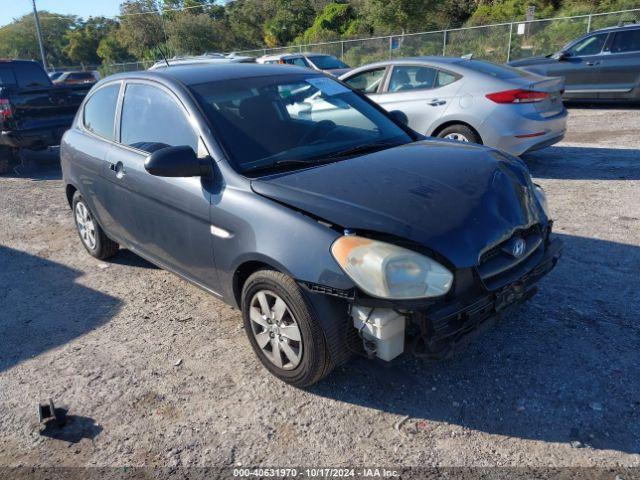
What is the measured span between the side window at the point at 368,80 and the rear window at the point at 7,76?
22.6 ft

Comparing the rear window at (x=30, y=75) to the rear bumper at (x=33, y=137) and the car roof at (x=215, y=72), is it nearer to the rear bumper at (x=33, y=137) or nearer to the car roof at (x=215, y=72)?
the rear bumper at (x=33, y=137)

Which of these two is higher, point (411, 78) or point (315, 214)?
point (411, 78)

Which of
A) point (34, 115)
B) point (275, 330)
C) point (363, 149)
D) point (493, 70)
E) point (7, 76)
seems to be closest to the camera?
point (275, 330)

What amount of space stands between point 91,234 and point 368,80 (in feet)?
16.4

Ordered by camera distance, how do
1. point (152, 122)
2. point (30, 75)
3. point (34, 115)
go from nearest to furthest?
point (152, 122), point (34, 115), point (30, 75)

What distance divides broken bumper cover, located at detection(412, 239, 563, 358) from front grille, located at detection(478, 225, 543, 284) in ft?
0.26

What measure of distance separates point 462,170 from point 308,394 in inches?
64.6

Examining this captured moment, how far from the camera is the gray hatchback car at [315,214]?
2.61m

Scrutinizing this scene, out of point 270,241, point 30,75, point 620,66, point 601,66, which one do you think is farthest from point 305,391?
point 601,66

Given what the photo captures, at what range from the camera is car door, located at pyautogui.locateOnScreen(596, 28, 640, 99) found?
1134 cm

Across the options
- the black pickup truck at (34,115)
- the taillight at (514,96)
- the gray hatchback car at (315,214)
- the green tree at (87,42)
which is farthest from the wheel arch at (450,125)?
the green tree at (87,42)

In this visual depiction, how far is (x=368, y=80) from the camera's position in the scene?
8312 mm

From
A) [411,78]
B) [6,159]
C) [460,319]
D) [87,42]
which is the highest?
[87,42]

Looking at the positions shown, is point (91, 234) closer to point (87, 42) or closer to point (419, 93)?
point (419, 93)
